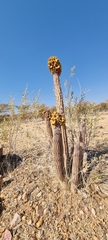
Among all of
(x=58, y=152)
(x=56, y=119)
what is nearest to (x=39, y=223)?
(x=58, y=152)

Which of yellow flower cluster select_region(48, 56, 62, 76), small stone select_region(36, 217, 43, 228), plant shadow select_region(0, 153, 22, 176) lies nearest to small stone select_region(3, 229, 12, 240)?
small stone select_region(36, 217, 43, 228)

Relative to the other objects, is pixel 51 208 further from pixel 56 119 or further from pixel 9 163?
pixel 9 163

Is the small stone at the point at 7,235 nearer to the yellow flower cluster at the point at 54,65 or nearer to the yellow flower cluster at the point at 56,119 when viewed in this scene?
the yellow flower cluster at the point at 56,119

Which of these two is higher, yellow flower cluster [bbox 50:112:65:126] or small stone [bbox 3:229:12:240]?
yellow flower cluster [bbox 50:112:65:126]

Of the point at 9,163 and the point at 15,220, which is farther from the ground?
the point at 9,163

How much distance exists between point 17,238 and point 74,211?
25.7 inches

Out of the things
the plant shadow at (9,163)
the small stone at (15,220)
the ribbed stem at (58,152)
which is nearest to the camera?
the small stone at (15,220)

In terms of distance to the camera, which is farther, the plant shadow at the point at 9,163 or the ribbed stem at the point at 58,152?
the plant shadow at the point at 9,163

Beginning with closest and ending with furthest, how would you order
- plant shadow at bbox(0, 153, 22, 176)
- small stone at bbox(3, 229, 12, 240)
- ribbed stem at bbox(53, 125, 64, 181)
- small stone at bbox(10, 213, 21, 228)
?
small stone at bbox(3, 229, 12, 240), small stone at bbox(10, 213, 21, 228), ribbed stem at bbox(53, 125, 64, 181), plant shadow at bbox(0, 153, 22, 176)

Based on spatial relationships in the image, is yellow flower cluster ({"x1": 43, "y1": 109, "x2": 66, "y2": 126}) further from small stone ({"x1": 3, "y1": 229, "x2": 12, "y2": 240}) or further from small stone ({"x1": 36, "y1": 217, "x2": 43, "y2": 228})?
small stone ({"x1": 3, "y1": 229, "x2": 12, "y2": 240})

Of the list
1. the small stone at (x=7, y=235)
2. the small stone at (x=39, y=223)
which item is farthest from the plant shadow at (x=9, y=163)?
the small stone at (x=39, y=223)

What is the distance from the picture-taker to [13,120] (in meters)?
2.81

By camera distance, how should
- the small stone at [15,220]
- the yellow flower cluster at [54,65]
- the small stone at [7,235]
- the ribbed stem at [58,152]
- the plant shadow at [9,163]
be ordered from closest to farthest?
the small stone at [7,235]
the small stone at [15,220]
the ribbed stem at [58,152]
the yellow flower cluster at [54,65]
the plant shadow at [9,163]

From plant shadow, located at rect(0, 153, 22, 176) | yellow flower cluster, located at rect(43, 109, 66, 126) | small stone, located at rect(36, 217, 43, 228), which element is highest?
yellow flower cluster, located at rect(43, 109, 66, 126)
